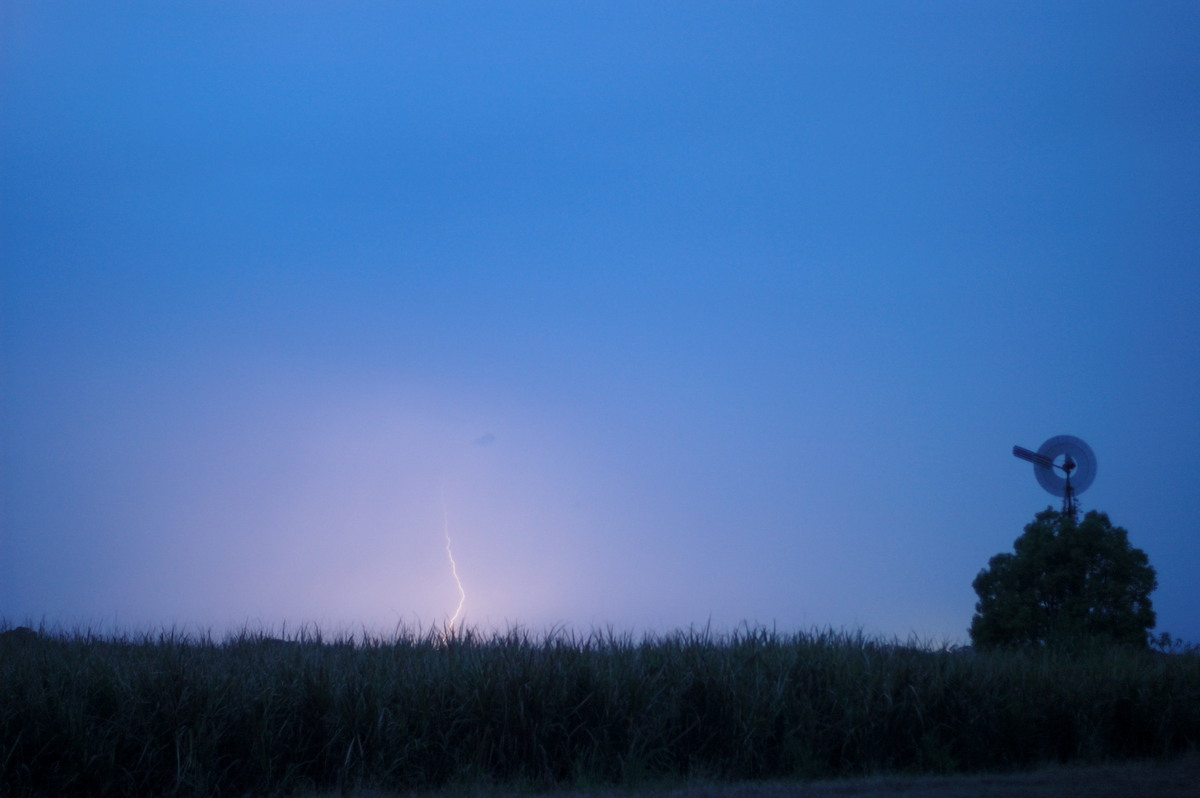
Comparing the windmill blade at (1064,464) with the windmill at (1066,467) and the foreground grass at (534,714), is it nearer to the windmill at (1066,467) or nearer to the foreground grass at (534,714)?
the windmill at (1066,467)

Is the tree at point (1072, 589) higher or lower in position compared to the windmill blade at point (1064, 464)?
lower

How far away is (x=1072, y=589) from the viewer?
24000 mm

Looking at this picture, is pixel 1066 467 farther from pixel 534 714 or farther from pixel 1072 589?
pixel 534 714

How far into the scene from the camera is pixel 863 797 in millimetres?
10414

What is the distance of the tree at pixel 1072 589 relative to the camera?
23406mm

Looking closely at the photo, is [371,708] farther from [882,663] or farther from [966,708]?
[966,708]

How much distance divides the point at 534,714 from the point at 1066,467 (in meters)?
23.0

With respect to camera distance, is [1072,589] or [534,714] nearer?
[534,714]

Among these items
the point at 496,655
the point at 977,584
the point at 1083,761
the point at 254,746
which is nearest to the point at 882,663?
the point at 1083,761

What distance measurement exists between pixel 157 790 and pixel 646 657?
684cm

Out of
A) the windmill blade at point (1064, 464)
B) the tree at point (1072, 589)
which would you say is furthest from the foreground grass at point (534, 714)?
the windmill blade at point (1064, 464)

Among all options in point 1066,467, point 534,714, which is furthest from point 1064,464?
point 534,714

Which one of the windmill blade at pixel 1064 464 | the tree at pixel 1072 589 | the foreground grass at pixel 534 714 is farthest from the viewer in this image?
the windmill blade at pixel 1064 464

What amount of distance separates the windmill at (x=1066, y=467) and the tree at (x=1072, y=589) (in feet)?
14.0
